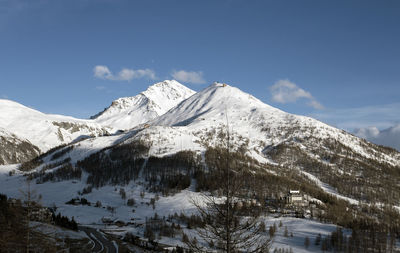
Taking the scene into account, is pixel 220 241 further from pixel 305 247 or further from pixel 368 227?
pixel 368 227

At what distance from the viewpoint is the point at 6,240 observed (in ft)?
94.9

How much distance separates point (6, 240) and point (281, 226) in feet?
449

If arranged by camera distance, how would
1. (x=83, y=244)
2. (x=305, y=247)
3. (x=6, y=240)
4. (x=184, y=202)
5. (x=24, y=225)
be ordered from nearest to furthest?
(x=6, y=240), (x=24, y=225), (x=83, y=244), (x=305, y=247), (x=184, y=202)

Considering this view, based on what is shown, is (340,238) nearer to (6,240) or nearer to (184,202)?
(184,202)

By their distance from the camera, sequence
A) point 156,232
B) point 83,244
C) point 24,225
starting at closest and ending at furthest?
point 24,225, point 83,244, point 156,232

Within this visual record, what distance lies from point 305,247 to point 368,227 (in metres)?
42.8

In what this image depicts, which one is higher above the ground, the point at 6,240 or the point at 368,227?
the point at 6,240

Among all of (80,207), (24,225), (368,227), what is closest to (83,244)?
(24,225)

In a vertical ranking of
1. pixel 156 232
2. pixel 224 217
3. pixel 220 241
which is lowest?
pixel 156 232

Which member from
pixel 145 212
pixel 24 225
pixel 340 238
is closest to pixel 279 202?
pixel 340 238

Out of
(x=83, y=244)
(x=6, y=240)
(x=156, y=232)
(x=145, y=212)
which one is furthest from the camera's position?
(x=145, y=212)

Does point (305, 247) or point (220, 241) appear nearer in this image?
point (220, 241)

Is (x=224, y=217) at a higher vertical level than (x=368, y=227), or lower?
higher

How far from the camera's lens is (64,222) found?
125312 millimetres
